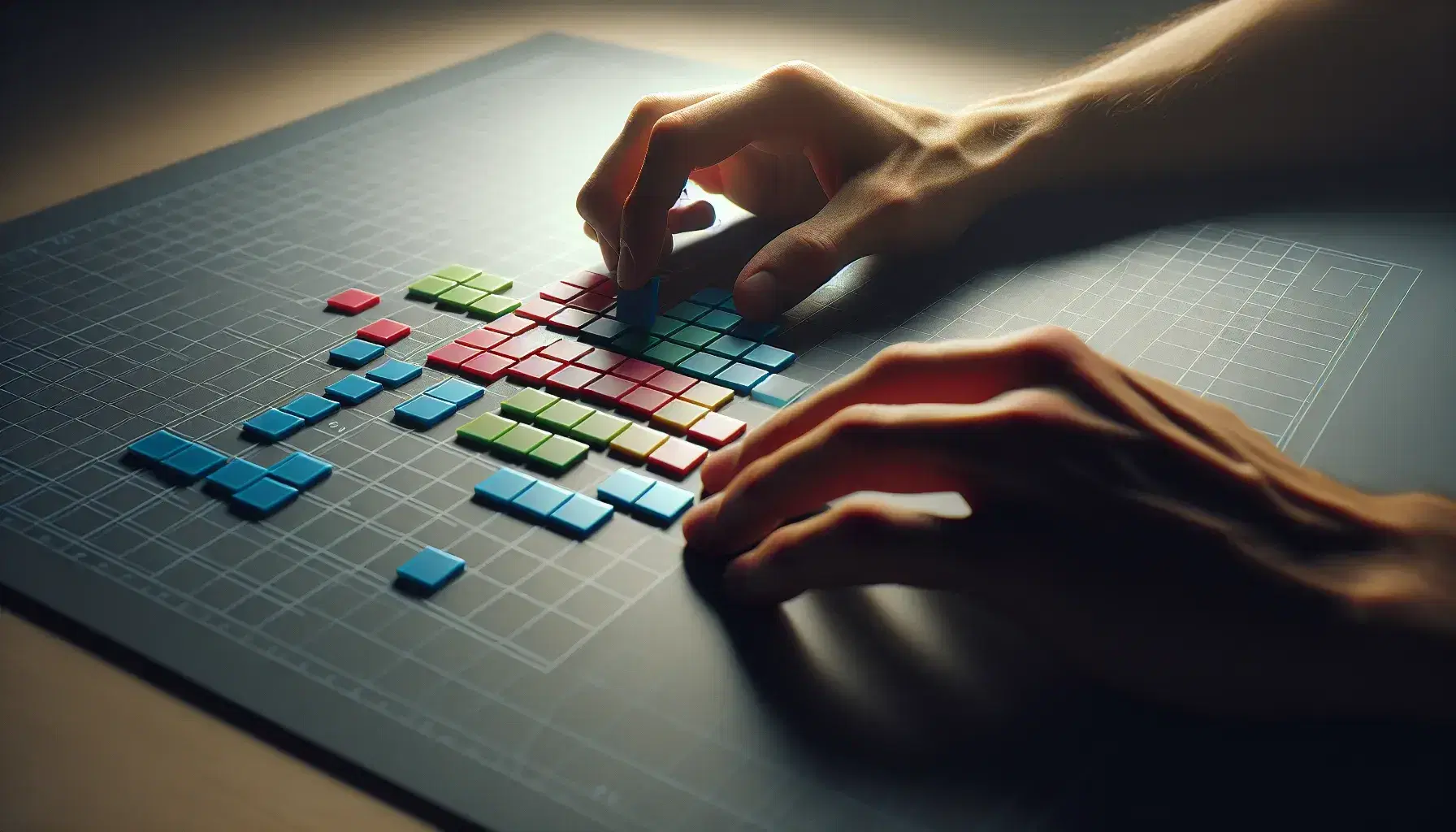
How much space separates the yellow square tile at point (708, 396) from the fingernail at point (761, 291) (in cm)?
13

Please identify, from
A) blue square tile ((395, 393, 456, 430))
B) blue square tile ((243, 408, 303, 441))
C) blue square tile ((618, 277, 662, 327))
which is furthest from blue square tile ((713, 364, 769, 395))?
blue square tile ((243, 408, 303, 441))

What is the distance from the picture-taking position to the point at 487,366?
0.98 meters

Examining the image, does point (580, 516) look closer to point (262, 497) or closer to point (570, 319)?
point (262, 497)

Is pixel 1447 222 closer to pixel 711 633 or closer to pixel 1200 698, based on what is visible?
pixel 1200 698

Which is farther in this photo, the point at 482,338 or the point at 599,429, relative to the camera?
the point at 482,338

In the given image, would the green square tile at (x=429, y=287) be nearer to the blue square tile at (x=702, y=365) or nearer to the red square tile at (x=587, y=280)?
the red square tile at (x=587, y=280)

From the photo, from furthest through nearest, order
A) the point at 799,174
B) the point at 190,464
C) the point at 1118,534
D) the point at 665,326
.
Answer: the point at 799,174
the point at 665,326
the point at 190,464
the point at 1118,534

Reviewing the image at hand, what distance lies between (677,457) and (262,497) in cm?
29

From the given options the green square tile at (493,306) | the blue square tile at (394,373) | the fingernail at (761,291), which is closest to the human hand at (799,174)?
the fingernail at (761,291)

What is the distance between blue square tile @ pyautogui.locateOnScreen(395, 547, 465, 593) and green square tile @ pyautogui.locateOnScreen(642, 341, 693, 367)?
305 mm

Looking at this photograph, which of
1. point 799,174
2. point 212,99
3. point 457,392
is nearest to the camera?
point 457,392

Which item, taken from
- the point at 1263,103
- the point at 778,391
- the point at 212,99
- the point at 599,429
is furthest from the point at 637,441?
the point at 212,99

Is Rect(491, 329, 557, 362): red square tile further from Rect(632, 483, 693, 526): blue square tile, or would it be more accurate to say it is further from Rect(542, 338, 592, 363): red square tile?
Rect(632, 483, 693, 526): blue square tile

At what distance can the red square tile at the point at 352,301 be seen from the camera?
3.54 feet
